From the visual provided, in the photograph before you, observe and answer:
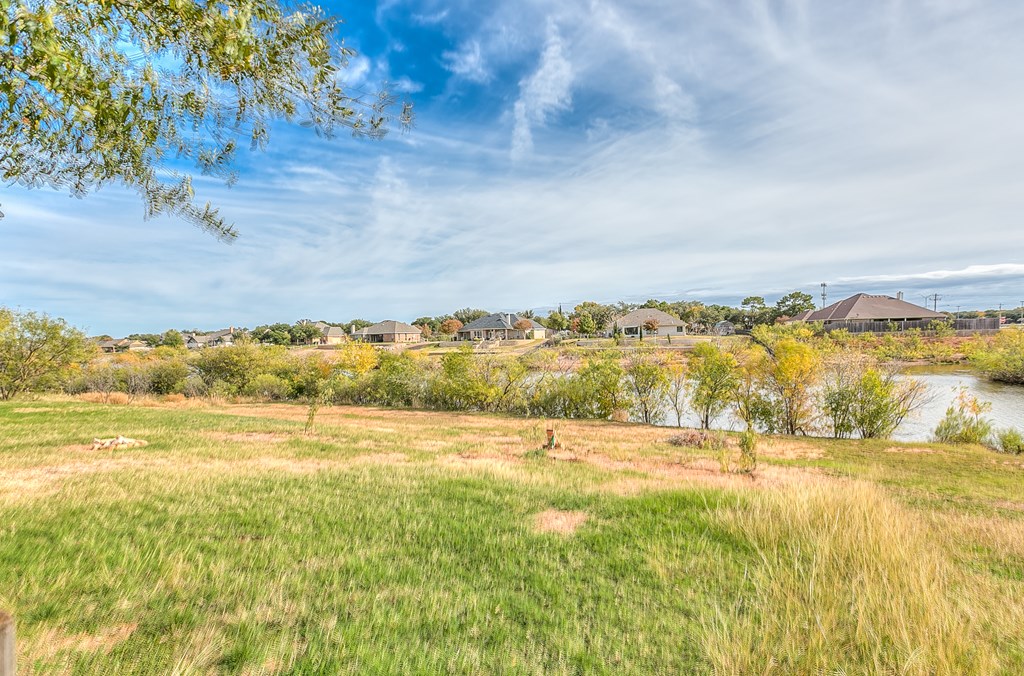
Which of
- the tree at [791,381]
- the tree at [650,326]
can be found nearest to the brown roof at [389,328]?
the tree at [650,326]

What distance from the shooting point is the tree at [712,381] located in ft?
73.9

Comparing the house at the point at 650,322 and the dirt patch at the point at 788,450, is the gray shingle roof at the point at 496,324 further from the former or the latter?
the dirt patch at the point at 788,450

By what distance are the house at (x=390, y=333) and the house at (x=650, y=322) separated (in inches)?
1721

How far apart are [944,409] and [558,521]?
102ft

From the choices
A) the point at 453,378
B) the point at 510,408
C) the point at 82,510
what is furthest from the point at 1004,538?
the point at 453,378

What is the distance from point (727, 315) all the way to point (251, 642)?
109831 millimetres

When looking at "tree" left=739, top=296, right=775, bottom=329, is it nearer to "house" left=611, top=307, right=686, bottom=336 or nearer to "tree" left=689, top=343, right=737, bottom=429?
"house" left=611, top=307, right=686, bottom=336

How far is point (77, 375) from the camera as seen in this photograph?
31.8m

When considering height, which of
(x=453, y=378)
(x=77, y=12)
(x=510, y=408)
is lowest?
(x=510, y=408)

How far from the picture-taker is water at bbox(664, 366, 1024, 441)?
21.2 metres

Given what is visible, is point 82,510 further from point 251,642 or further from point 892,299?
point 892,299

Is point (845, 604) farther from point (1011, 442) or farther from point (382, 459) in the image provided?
point (1011, 442)

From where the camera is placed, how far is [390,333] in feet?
298

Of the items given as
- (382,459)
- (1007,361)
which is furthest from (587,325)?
(382,459)
